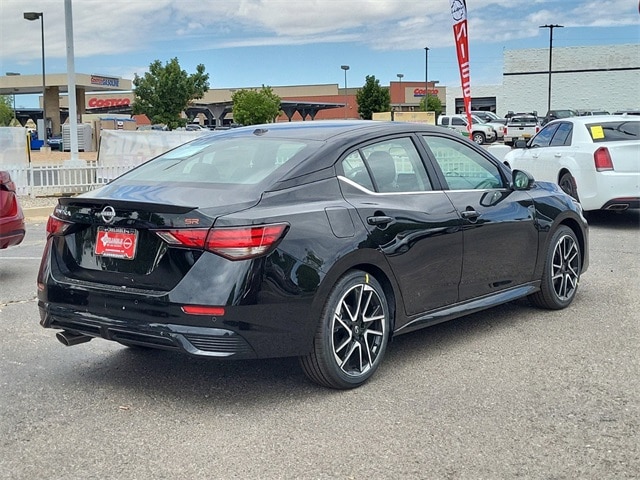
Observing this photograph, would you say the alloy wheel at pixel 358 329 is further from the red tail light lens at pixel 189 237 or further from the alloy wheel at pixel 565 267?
the alloy wheel at pixel 565 267

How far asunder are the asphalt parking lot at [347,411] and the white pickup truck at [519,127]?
129 ft

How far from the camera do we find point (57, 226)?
15.6 feet

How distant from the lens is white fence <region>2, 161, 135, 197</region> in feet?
53.8

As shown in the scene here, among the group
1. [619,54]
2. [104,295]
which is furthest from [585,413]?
[619,54]

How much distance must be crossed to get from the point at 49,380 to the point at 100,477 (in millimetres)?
1574

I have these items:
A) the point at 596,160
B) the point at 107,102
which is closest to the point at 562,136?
the point at 596,160

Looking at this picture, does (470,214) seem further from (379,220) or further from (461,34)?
(461,34)

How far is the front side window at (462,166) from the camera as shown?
18.2 feet

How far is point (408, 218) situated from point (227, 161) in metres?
1.20

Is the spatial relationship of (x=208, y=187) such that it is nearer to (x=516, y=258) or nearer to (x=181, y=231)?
(x=181, y=231)

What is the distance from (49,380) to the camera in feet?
Result: 16.1

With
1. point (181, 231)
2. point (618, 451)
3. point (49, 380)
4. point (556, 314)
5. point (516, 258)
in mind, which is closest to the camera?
point (618, 451)

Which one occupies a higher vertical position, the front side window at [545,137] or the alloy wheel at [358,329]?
the front side window at [545,137]

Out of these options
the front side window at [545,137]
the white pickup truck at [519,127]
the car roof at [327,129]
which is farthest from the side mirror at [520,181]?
the white pickup truck at [519,127]
